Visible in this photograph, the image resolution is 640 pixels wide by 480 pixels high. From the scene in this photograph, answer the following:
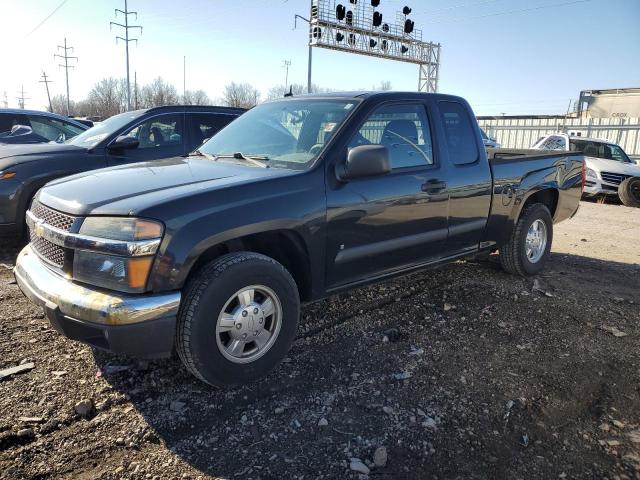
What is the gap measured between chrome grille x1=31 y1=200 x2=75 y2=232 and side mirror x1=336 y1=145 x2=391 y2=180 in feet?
5.57

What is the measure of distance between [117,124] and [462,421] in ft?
18.2

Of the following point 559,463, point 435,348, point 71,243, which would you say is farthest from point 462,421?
point 71,243

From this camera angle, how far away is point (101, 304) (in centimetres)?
260

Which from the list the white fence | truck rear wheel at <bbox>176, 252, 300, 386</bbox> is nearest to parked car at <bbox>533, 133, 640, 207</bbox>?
the white fence

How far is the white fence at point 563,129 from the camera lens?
20.7 m

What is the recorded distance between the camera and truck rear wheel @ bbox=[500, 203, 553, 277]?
529cm

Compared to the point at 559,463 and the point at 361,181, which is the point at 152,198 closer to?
the point at 361,181

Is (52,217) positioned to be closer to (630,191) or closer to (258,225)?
(258,225)

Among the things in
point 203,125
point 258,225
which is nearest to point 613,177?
point 203,125

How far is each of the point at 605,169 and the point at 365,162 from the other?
12.2 metres

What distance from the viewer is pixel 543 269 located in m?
5.88

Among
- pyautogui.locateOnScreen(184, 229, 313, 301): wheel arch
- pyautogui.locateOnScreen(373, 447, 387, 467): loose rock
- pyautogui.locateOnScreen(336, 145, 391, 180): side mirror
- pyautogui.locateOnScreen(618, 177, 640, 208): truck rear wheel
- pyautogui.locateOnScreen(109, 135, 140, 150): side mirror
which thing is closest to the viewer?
pyautogui.locateOnScreen(373, 447, 387, 467): loose rock

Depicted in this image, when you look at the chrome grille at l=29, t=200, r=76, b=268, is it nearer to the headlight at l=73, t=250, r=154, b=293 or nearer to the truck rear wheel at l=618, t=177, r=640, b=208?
the headlight at l=73, t=250, r=154, b=293

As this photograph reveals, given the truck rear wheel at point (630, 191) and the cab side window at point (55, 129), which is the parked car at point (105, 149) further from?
the truck rear wheel at point (630, 191)
